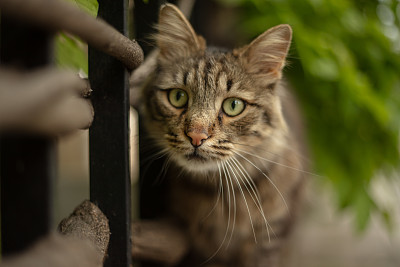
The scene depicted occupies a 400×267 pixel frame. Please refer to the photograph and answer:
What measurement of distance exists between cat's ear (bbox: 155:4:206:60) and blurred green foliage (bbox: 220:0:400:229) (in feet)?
1.63

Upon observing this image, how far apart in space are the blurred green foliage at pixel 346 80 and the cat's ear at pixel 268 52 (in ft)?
1.18

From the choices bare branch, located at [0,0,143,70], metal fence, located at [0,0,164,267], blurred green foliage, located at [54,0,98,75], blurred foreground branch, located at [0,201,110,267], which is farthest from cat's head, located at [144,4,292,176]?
bare branch, located at [0,0,143,70]

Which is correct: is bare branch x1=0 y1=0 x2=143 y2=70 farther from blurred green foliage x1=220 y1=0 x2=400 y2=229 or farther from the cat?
blurred green foliage x1=220 y1=0 x2=400 y2=229

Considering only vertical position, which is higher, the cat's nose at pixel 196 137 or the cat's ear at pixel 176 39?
the cat's ear at pixel 176 39

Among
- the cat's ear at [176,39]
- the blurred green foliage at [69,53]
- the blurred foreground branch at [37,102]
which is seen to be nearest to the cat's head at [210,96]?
the cat's ear at [176,39]

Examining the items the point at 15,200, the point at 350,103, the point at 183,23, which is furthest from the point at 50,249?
the point at 350,103

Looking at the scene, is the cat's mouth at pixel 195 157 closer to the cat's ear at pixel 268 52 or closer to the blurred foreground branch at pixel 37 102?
the cat's ear at pixel 268 52

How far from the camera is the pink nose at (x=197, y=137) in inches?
46.9

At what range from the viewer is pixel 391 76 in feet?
6.94

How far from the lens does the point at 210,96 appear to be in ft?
4.12

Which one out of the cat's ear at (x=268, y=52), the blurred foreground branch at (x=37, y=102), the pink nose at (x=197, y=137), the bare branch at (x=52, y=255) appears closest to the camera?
the blurred foreground branch at (x=37, y=102)

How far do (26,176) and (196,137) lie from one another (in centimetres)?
69

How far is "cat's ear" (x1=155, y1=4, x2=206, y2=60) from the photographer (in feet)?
4.54

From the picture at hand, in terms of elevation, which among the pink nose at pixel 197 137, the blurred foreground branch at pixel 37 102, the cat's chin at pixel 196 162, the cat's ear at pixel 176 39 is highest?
the cat's ear at pixel 176 39
